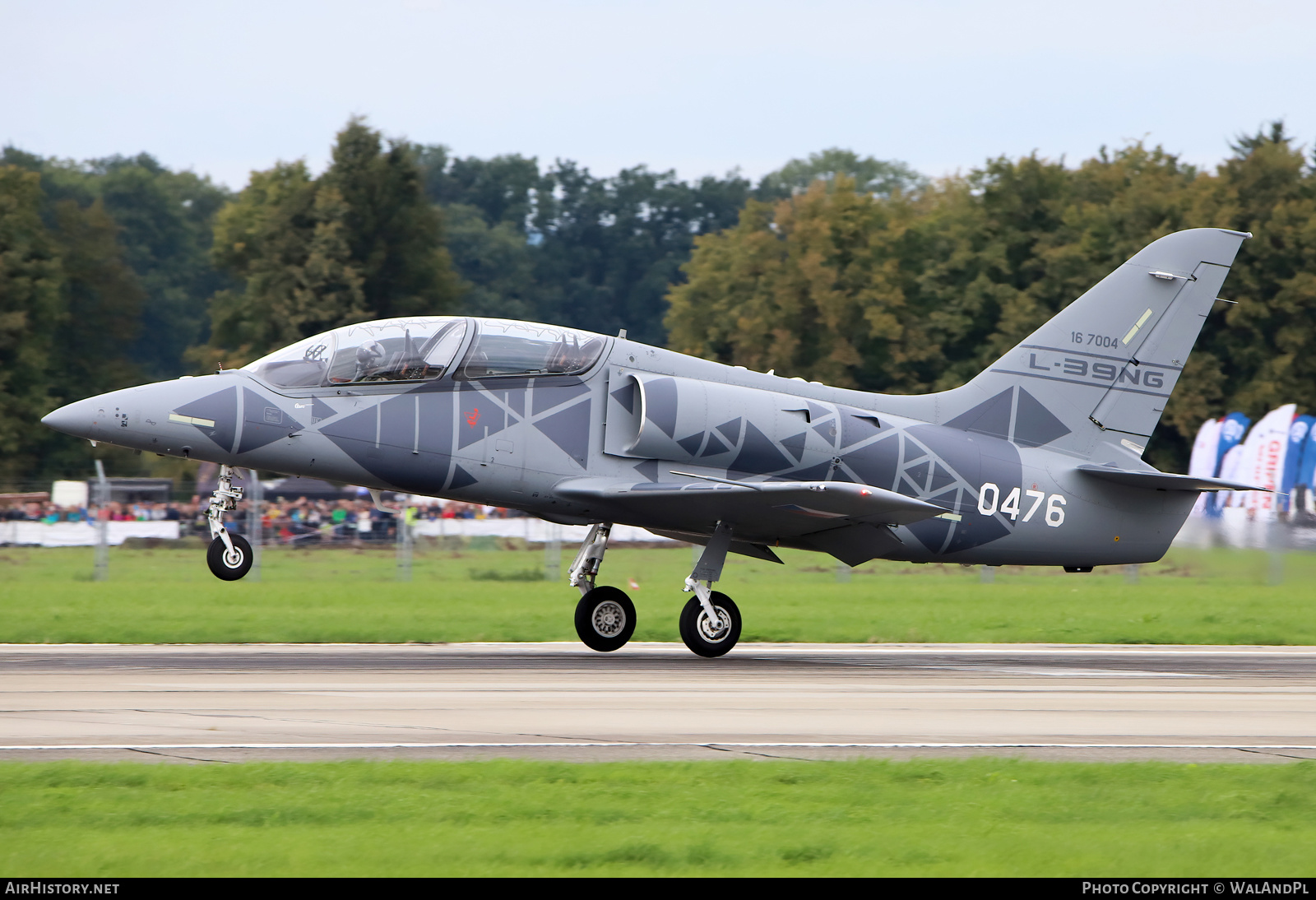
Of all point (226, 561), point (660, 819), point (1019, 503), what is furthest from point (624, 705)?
point (1019, 503)

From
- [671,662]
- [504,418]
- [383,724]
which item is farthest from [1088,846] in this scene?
[504,418]

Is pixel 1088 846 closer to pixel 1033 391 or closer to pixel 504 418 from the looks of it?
pixel 504 418

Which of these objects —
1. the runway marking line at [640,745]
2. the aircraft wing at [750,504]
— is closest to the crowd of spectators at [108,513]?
the aircraft wing at [750,504]

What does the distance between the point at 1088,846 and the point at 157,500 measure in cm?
3032

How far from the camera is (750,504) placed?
16109 millimetres

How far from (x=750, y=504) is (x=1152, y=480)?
5.49 metres

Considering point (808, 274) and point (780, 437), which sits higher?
point (808, 274)

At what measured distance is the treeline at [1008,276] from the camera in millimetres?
49875

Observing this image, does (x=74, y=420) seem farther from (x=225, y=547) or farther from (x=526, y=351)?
(x=526, y=351)

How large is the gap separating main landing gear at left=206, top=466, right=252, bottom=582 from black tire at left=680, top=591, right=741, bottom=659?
4.90m

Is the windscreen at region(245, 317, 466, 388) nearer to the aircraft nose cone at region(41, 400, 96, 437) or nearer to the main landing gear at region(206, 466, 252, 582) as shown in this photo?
the main landing gear at region(206, 466, 252, 582)

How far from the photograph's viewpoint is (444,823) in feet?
24.5

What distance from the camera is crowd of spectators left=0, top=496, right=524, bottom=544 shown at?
3219 cm

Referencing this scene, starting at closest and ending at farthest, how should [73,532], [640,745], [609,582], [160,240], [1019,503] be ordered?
1. [640,745]
2. [1019,503]
3. [609,582]
4. [73,532]
5. [160,240]
